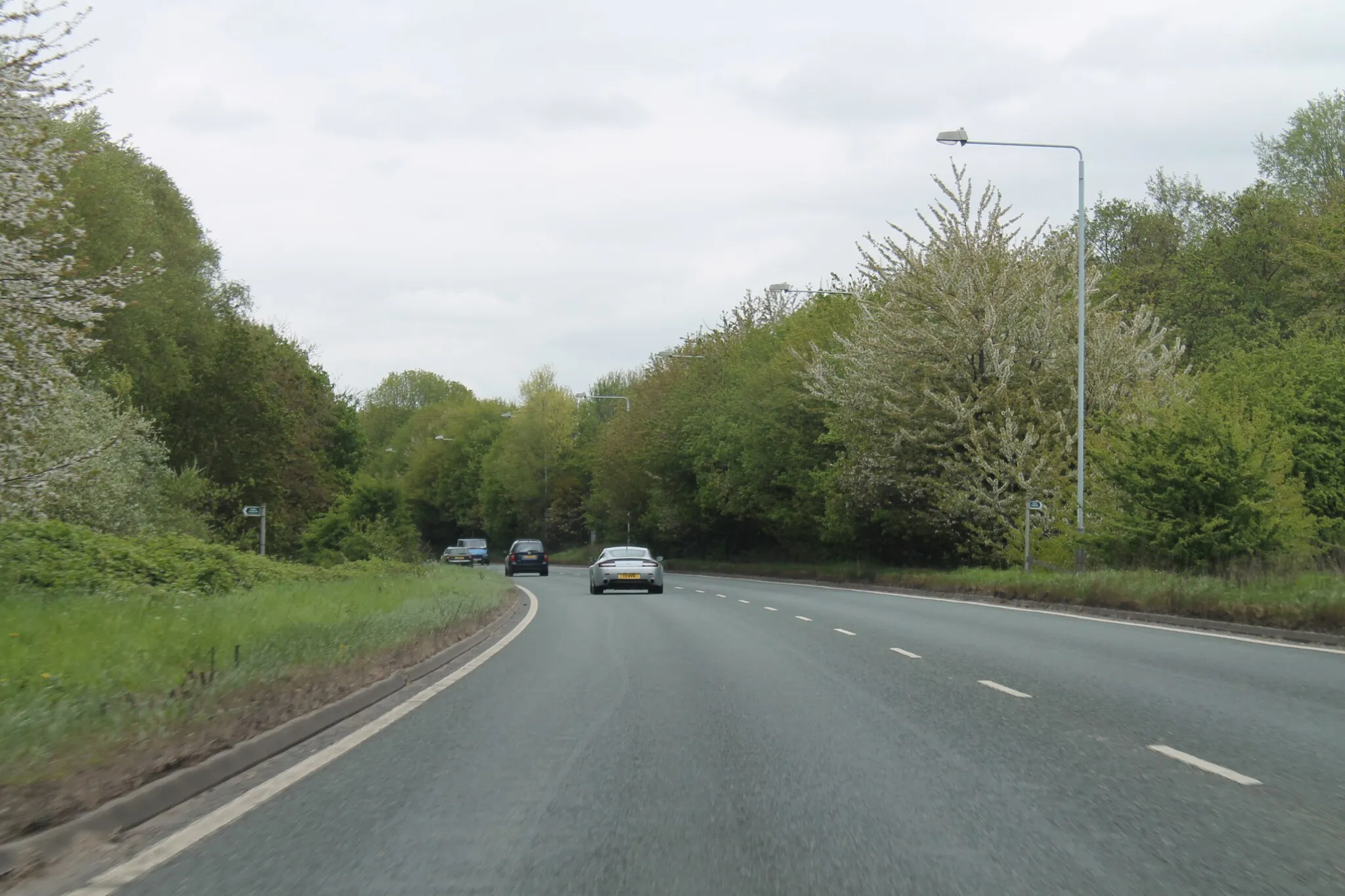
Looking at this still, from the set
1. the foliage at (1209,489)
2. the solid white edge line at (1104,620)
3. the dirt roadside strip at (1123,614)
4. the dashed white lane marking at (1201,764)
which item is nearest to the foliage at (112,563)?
the solid white edge line at (1104,620)

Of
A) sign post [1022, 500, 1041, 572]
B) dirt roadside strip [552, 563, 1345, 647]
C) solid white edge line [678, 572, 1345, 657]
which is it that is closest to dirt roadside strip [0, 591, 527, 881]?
solid white edge line [678, 572, 1345, 657]

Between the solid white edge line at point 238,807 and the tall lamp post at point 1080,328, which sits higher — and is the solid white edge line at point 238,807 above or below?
below

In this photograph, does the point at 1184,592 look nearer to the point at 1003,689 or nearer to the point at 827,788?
the point at 1003,689

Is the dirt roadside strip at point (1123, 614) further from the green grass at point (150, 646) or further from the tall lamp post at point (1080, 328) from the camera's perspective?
the green grass at point (150, 646)

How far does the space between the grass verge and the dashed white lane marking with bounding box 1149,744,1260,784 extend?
601cm

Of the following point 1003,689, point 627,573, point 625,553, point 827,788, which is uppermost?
point 625,553

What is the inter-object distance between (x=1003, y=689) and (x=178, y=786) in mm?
8014

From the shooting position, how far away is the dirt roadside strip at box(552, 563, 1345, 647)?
62.6 ft

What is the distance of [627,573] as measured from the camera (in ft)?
130

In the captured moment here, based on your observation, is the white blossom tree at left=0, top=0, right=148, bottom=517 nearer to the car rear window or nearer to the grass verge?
the grass verge

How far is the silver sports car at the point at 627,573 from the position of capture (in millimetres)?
39562

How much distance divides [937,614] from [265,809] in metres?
20.6

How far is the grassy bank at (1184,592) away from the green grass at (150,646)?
37.7 ft

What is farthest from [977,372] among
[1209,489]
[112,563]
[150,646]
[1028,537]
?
[150,646]
